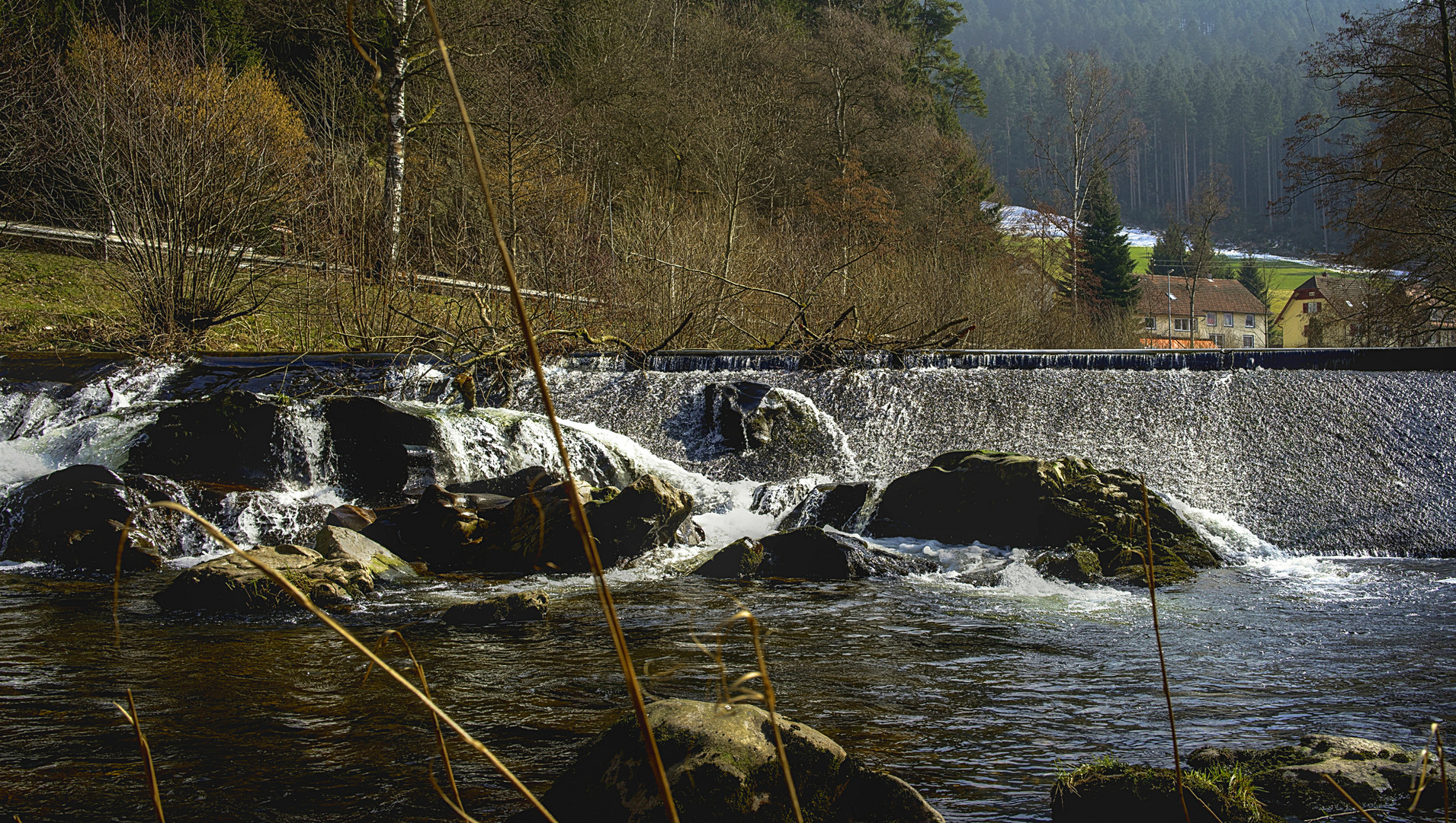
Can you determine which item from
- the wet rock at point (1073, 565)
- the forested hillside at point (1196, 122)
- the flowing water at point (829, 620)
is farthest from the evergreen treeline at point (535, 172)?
the forested hillside at point (1196, 122)

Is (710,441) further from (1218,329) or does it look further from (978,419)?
(1218,329)

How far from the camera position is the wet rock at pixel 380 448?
8891 millimetres

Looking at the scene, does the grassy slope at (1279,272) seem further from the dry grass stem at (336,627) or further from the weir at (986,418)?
the dry grass stem at (336,627)

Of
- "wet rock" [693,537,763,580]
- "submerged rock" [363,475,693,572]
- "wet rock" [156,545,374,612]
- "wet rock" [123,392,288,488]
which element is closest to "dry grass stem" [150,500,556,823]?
"wet rock" [156,545,374,612]

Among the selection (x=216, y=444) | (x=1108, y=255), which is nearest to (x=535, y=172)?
(x=216, y=444)

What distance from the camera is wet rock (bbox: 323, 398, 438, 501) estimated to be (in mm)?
8891

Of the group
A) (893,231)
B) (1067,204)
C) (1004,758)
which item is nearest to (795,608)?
(1004,758)

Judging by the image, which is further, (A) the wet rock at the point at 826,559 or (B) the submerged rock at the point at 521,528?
(B) the submerged rock at the point at 521,528

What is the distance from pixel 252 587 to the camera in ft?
Answer: 19.1

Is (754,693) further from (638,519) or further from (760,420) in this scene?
(760,420)

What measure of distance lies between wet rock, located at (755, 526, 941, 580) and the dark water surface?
1.31 ft

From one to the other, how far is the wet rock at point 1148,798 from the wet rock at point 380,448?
712 centimetres

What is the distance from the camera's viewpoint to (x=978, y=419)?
983 centimetres

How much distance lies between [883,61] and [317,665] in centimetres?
2619
